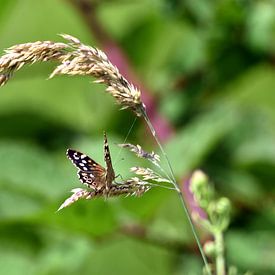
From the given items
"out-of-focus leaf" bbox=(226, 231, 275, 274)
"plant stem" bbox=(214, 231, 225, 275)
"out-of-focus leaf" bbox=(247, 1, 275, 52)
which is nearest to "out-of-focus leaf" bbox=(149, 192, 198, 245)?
"out-of-focus leaf" bbox=(226, 231, 275, 274)

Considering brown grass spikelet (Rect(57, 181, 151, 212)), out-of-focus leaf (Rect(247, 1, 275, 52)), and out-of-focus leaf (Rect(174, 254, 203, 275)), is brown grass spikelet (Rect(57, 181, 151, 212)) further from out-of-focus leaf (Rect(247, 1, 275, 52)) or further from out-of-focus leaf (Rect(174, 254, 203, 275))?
out-of-focus leaf (Rect(247, 1, 275, 52))

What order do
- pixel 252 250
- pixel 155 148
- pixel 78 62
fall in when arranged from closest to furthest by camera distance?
pixel 78 62
pixel 252 250
pixel 155 148

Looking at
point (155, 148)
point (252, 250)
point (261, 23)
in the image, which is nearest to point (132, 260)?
point (155, 148)

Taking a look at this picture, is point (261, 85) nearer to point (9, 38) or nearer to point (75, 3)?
point (9, 38)

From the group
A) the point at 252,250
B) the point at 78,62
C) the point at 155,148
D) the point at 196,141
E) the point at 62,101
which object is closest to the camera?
the point at 78,62

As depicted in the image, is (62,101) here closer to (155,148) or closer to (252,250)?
(155,148)

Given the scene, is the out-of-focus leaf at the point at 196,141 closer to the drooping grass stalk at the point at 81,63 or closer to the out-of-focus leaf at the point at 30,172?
the out-of-focus leaf at the point at 30,172

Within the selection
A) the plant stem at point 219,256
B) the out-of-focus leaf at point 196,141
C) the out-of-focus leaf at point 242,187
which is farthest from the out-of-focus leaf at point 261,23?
the plant stem at point 219,256
